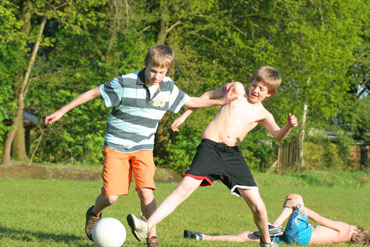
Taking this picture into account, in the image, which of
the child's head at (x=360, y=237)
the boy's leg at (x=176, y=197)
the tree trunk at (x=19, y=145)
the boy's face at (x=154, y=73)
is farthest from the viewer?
the tree trunk at (x=19, y=145)

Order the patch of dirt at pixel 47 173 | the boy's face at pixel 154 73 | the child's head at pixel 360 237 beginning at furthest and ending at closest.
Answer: the patch of dirt at pixel 47 173, the child's head at pixel 360 237, the boy's face at pixel 154 73

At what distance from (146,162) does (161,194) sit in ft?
30.4

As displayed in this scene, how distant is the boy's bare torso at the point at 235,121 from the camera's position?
564 cm

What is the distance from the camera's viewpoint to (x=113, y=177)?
570 cm

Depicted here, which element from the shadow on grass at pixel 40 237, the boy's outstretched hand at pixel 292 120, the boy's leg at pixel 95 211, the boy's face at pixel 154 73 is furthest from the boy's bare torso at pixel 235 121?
the shadow on grass at pixel 40 237

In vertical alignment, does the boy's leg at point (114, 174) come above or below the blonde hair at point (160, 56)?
below

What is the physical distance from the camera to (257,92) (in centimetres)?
577

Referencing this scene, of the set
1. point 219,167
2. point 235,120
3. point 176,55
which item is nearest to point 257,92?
point 235,120

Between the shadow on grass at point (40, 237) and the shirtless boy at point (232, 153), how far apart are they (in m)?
1.31

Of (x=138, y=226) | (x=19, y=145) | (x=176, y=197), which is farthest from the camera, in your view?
(x=19, y=145)

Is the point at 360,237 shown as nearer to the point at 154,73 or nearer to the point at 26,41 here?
the point at 154,73

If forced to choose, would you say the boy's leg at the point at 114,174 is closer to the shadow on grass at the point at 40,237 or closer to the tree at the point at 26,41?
the shadow on grass at the point at 40,237

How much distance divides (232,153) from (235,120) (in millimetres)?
373

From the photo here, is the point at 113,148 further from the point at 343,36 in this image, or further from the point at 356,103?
the point at 356,103
